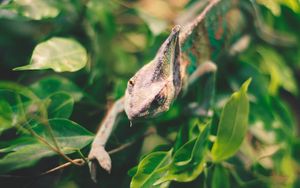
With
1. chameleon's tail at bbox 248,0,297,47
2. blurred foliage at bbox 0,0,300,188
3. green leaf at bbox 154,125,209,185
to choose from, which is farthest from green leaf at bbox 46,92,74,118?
chameleon's tail at bbox 248,0,297,47

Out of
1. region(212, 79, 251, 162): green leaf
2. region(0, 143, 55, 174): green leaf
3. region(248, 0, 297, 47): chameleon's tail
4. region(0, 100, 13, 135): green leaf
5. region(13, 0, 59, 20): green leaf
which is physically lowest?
region(248, 0, 297, 47): chameleon's tail

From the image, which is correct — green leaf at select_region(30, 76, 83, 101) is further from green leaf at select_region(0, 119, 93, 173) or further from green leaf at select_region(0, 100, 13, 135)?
green leaf at select_region(0, 100, 13, 135)

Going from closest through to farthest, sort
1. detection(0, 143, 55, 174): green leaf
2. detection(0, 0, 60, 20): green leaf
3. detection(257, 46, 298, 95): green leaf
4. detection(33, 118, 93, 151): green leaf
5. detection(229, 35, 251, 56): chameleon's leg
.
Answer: detection(0, 143, 55, 174): green leaf → detection(33, 118, 93, 151): green leaf → detection(0, 0, 60, 20): green leaf → detection(257, 46, 298, 95): green leaf → detection(229, 35, 251, 56): chameleon's leg

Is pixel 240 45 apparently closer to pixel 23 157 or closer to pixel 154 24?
pixel 154 24

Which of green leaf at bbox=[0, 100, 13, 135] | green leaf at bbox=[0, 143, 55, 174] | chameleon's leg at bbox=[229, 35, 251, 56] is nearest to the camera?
green leaf at bbox=[0, 100, 13, 135]

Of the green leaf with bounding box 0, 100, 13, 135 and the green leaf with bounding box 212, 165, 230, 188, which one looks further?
the green leaf with bounding box 212, 165, 230, 188

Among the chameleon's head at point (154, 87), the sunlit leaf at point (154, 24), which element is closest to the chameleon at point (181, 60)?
the chameleon's head at point (154, 87)

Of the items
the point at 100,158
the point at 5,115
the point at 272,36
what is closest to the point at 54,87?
the point at 100,158

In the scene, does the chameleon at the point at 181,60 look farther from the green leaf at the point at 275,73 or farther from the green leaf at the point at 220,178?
the green leaf at the point at 220,178
